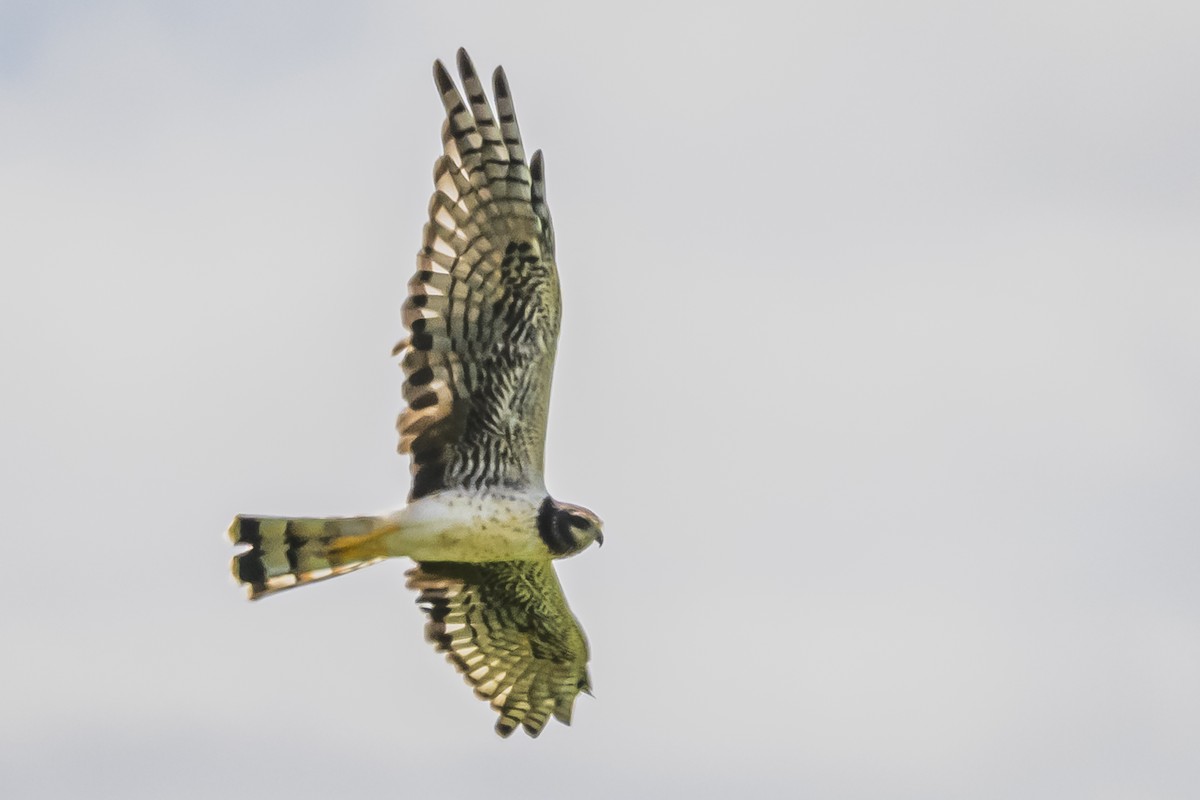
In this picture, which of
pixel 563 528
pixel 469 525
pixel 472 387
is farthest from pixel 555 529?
pixel 472 387

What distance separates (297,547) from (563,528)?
5.54 feet

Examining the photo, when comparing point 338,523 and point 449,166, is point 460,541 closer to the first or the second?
point 338,523

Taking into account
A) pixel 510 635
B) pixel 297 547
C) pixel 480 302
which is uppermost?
pixel 480 302

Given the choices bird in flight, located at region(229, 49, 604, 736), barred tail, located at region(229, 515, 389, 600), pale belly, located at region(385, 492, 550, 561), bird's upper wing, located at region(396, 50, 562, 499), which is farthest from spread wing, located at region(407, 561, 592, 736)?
bird's upper wing, located at region(396, 50, 562, 499)

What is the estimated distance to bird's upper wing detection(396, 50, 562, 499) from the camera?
13.8 m

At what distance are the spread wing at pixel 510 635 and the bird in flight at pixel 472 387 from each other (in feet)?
1.88

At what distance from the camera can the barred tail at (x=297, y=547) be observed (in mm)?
14102

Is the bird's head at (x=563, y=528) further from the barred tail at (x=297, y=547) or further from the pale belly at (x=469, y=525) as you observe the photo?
the barred tail at (x=297, y=547)

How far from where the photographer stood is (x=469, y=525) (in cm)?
1405

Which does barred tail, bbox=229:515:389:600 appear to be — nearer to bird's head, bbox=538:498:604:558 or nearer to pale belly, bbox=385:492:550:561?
pale belly, bbox=385:492:550:561

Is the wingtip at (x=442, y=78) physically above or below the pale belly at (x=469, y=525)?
above

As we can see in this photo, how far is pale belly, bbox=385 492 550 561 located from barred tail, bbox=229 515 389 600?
0.18 metres

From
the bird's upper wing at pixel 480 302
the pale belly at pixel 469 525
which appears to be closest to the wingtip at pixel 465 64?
the bird's upper wing at pixel 480 302

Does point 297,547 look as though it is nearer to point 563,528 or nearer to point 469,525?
point 469,525
